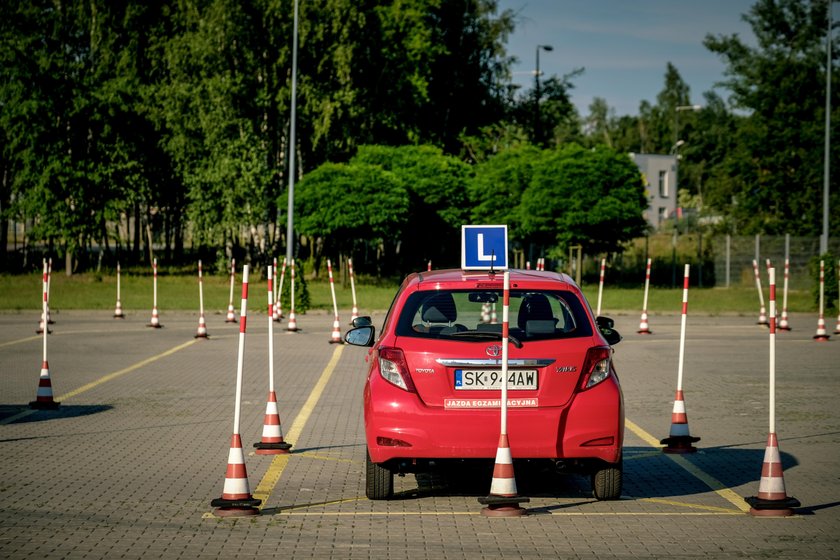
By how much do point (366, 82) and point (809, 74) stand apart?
22178mm

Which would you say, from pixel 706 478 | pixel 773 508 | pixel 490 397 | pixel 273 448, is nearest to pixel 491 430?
pixel 490 397

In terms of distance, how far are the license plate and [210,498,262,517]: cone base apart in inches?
59.3

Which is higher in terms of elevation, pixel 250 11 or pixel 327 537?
pixel 250 11

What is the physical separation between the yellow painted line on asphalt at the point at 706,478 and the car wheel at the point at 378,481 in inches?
91.3

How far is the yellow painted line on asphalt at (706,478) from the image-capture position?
878cm

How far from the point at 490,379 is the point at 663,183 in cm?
10529

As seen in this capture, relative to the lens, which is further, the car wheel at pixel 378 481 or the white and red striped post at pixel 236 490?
the car wheel at pixel 378 481

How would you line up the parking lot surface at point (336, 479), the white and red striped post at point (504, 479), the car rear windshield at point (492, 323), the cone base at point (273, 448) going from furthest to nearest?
the cone base at point (273, 448), the car rear windshield at point (492, 323), the white and red striped post at point (504, 479), the parking lot surface at point (336, 479)

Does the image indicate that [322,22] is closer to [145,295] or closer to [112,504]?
[145,295]

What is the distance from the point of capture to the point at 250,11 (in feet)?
170

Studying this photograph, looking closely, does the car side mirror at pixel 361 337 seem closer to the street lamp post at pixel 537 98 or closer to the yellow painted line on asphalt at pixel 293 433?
the yellow painted line on asphalt at pixel 293 433

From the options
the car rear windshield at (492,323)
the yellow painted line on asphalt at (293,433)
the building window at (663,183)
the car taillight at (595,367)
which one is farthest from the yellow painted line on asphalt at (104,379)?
the building window at (663,183)

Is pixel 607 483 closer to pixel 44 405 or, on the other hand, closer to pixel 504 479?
pixel 504 479

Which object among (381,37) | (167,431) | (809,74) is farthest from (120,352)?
(809,74)
